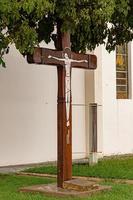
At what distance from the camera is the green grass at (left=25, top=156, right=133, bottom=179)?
42.9 ft

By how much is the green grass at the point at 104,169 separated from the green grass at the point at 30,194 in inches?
40.9

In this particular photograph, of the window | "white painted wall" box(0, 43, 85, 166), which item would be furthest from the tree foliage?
the window

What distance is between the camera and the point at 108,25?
12.6 m

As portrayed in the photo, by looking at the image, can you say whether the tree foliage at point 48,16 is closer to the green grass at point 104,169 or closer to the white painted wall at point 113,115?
the green grass at point 104,169

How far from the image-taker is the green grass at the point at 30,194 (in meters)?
10.1

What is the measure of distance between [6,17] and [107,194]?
353 centimetres

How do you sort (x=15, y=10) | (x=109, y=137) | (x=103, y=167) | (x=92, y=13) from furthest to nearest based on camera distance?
(x=109, y=137) < (x=103, y=167) < (x=92, y=13) < (x=15, y=10)

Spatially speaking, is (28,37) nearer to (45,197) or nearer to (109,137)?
(45,197)

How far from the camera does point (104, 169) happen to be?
551 inches

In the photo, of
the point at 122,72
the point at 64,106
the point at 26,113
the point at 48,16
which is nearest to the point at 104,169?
the point at 26,113

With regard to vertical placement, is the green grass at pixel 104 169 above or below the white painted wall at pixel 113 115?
below

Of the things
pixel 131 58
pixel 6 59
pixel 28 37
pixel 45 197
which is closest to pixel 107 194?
pixel 45 197

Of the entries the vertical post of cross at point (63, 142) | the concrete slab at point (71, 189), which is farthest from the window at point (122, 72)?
the concrete slab at point (71, 189)

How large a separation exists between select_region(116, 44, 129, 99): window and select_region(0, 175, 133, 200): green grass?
6.71 m
